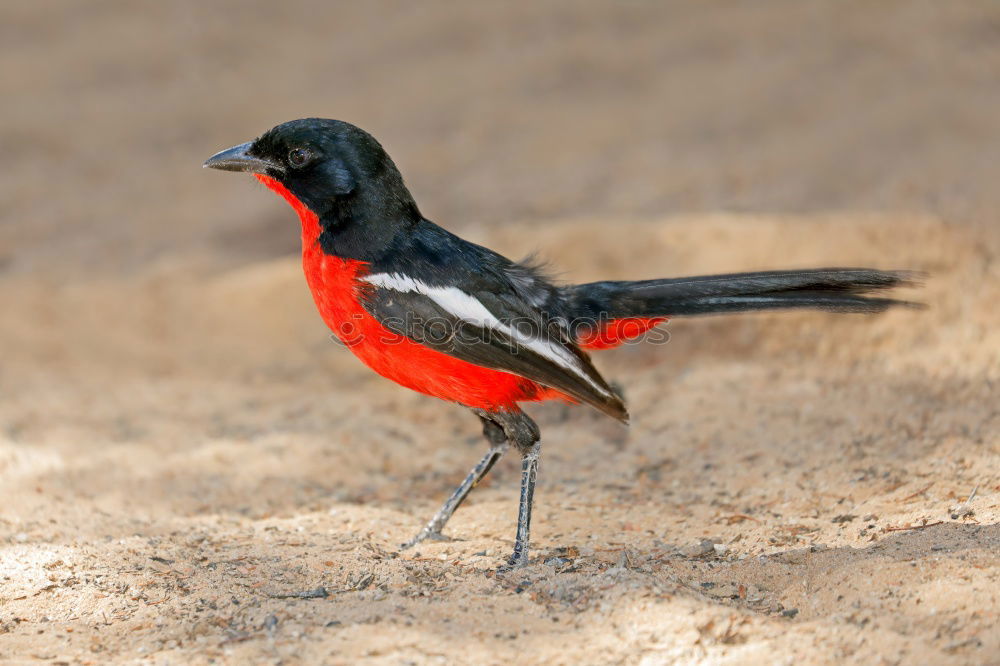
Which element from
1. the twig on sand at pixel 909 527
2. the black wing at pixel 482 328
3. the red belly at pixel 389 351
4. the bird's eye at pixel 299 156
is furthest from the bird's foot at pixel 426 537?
the twig on sand at pixel 909 527

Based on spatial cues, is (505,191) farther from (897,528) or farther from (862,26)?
(897,528)

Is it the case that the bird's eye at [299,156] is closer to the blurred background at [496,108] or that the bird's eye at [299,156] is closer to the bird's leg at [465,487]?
the bird's leg at [465,487]

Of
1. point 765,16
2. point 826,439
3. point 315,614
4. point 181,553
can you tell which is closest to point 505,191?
point 765,16

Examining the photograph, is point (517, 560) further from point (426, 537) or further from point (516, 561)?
point (426, 537)

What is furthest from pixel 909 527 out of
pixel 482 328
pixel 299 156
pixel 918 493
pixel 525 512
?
pixel 299 156

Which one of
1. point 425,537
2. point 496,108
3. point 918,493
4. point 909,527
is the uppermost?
point 496,108

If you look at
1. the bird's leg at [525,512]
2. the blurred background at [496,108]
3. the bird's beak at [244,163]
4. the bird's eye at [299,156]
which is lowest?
the bird's leg at [525,512]

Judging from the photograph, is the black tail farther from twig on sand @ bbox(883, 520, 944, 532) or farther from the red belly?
twig on sand @ bbox(883, 520, 944, 532)
